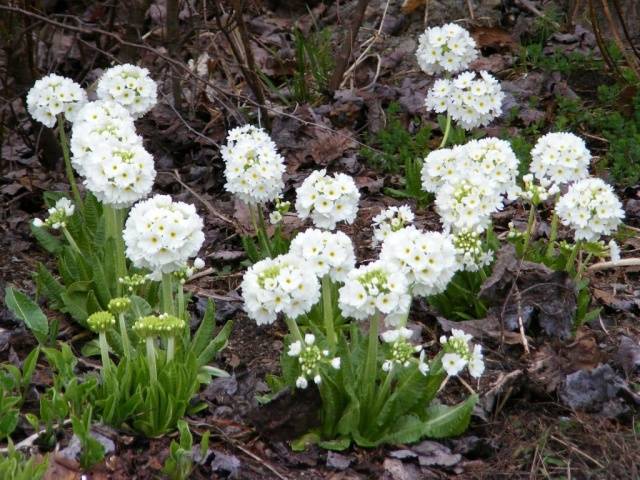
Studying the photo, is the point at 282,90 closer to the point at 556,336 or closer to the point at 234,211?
the point at 234,211

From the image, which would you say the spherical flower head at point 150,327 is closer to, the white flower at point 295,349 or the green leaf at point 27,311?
the white flower at point 295,349

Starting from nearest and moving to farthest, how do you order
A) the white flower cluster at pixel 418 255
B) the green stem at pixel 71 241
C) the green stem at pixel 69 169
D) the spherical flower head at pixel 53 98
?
the white flower cluster at pixel 418 255 → the green stem at pixel 71 241 → the spherical flower head at pixel 53 98 → the green stem at pixel 69 169

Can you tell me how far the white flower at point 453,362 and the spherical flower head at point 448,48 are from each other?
265 centimetres

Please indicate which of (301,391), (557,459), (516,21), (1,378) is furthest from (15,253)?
(516,21)

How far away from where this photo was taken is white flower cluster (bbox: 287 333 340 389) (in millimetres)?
3337

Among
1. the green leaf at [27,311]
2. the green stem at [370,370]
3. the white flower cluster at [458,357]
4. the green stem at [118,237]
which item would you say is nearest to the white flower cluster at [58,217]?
the green stem at [118,237]

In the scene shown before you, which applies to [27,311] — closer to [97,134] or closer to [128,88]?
[97,134]

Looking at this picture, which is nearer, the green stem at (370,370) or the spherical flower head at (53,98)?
the green stem at (370,370)

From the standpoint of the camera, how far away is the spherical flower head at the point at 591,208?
12.8 feet

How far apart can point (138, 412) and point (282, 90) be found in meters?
4.15

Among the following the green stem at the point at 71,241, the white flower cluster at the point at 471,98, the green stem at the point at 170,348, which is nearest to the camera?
the green stem at the point at 170,348

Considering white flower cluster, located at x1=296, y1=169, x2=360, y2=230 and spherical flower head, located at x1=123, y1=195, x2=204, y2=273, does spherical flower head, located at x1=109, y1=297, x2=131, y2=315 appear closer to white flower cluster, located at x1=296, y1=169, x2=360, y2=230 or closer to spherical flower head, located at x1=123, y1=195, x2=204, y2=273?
spherical flower head, located at x1=123, y1=195, x2=204, y2=273

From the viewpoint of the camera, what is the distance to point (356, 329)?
3.76 metres

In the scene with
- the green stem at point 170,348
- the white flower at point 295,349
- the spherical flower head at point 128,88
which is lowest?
the green stem at point 170,348
